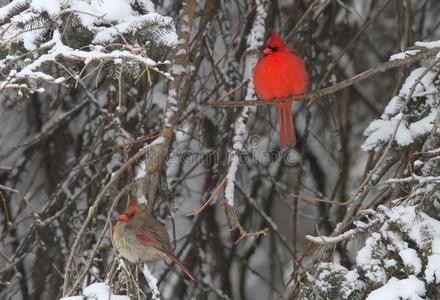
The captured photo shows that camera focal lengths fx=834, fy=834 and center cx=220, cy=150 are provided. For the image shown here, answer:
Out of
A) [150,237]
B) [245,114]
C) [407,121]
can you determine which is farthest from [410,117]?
[150,237]

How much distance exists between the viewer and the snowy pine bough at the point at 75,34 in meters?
2.94

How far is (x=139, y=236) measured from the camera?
13.9 ft

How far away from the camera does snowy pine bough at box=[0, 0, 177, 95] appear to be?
9.65 feet

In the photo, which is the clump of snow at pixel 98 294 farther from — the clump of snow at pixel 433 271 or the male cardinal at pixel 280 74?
the male cardinal at pixel 280 74

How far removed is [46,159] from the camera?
17.9 feet

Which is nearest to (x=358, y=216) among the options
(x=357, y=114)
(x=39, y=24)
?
(x=39, y=24)

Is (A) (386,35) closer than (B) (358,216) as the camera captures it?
No

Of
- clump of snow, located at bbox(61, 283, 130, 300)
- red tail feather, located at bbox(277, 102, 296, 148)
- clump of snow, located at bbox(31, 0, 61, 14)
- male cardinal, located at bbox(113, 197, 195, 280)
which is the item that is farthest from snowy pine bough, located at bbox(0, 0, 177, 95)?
red tail feather, located at bbox(277, 102, 296, 148)

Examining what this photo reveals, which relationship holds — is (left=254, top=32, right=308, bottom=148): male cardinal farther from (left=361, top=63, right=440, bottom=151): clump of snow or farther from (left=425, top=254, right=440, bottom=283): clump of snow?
(left=425, top=254, right=440, bottom=283): clump of snow

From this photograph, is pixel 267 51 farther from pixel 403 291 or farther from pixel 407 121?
pixel 403 291

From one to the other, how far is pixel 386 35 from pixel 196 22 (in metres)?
1.30

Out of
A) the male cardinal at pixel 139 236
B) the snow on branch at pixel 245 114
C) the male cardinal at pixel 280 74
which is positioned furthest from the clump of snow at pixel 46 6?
the male cardinal at pixel 280 74

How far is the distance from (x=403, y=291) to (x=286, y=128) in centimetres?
215

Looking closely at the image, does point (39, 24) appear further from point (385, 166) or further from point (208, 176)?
point (208, 176)
